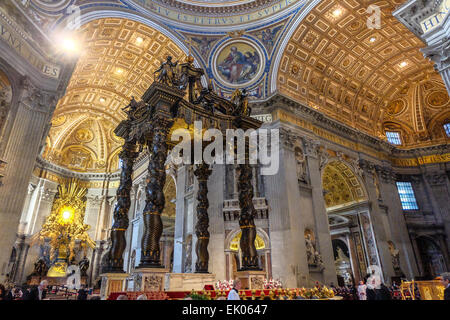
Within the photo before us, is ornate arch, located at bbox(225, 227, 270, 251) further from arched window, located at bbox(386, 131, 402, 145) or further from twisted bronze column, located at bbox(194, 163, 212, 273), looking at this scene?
arched window, located at bbox(386, 131, 402, 145)

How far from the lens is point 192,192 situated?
44.2 feet

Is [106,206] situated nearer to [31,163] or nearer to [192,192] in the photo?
[192,192]

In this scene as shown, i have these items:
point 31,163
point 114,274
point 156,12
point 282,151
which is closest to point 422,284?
point 282,151

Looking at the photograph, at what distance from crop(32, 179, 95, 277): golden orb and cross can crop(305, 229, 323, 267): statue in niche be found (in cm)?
1568

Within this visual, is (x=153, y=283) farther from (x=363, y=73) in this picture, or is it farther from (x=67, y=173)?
(x=67, y=173)

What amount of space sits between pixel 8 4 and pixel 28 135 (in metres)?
3.76

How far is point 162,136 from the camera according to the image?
6020 millimetres

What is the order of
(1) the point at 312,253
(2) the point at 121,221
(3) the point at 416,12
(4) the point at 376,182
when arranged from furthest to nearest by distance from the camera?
1. (4) the point at 376,182
2. (1) the point at 312,253
3. (3) the point at 416,12
4. (2) the point at 121,221

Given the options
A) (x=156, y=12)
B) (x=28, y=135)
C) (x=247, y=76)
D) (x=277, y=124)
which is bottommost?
(x=28, y=135)

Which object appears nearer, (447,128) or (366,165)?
(366,165)

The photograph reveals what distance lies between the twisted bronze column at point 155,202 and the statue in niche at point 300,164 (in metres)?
8.40

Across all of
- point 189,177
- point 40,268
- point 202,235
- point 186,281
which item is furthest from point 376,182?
point 40,268

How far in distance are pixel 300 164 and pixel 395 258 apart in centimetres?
767

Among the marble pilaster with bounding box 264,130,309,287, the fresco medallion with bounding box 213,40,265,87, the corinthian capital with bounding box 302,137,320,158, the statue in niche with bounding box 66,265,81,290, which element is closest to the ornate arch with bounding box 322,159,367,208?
the corinthian capital with bounding box 302,137,320,158
